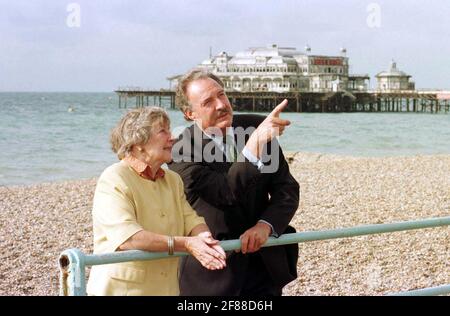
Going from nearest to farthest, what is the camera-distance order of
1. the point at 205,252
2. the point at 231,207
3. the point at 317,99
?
1. the point at 205,252
2. the point at 231,207
3. the point at 317,99

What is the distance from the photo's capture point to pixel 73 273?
192 centimetres

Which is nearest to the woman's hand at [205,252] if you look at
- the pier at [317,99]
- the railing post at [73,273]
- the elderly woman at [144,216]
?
the elderly woman at [144,216]

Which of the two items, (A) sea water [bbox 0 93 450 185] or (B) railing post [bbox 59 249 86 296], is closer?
(B) railing post [bbox 59 249 86 296]

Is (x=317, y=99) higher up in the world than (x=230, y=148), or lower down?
higher up

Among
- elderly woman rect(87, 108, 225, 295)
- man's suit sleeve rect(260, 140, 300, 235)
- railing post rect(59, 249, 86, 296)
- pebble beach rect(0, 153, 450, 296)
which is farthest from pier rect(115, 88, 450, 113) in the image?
railing post rect(59, 249, 86, 296)

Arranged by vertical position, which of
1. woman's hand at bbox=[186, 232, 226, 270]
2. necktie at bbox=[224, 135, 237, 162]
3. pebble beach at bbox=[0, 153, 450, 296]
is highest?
necktie at bbox=[224, 135, 237, 162]

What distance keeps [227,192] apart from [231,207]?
121 millimetres

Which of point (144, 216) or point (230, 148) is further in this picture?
point (230, 148)

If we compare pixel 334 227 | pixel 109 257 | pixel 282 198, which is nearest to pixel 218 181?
pixel 282 198

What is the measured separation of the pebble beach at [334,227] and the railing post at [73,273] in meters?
4.82

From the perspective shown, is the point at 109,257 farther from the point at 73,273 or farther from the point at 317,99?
the point at 317,99

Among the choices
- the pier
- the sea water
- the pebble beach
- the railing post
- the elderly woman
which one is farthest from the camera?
the pier

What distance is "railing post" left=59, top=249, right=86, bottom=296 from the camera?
1.91 m

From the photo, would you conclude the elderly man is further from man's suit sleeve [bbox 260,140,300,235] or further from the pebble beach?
the pebble beach
